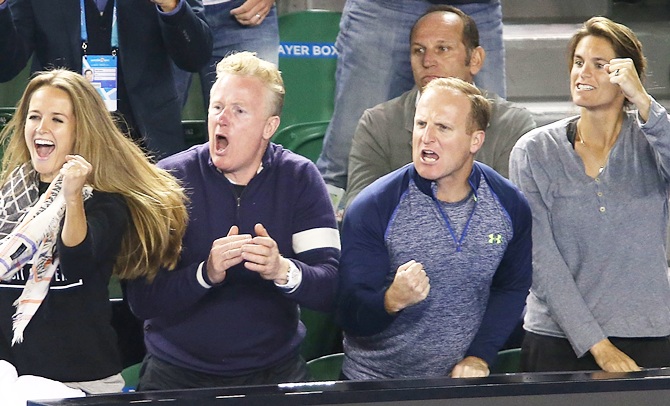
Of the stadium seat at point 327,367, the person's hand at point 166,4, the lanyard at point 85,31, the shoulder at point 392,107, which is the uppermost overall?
the person's hand at point 166,4

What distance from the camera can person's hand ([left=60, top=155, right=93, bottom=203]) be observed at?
2416 millimetres

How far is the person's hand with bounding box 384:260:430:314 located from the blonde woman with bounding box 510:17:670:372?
509 millimetres

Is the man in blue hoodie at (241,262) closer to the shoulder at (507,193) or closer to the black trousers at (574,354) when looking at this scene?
the shoulder at (507,193)

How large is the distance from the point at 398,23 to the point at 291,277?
139 cm

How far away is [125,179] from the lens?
103 inches

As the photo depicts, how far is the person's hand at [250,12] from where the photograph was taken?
3.47 meters

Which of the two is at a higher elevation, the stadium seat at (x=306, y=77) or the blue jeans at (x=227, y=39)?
the blue jeans at (x=227, y=39)

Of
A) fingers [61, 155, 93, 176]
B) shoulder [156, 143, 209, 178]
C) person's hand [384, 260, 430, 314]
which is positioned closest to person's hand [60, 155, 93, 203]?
fingers [61, 155, 93, 176]

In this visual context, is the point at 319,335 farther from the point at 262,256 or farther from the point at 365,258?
the point at 262,256

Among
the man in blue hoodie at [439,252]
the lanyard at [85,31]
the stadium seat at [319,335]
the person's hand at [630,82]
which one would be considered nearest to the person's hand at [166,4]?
the lanyard at [85,31]

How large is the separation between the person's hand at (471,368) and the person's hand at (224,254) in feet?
2.06

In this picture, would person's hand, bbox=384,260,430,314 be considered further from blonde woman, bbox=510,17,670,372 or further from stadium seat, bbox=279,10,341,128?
stadium seat, bbox=279,10,341,128

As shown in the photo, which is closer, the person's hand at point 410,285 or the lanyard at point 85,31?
the person's hand at point 410,285

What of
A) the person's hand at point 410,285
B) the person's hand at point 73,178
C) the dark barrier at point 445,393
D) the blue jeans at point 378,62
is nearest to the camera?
the dark barrier at point 445,393
